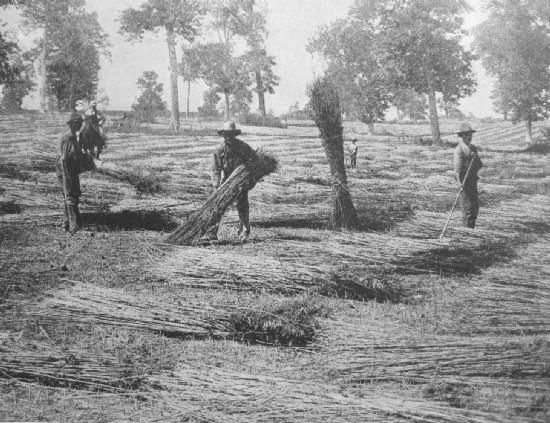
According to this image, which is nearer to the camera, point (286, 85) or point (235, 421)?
point (235, 421)

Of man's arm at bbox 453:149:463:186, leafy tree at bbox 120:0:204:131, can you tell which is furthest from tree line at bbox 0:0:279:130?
man's arm at bbox 453:149:463:186

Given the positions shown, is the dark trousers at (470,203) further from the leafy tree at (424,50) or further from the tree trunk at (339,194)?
the leafy tree at (424,50)

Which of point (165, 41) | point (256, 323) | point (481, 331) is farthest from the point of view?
point (165, 41)

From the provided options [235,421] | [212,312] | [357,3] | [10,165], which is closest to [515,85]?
[357,3]

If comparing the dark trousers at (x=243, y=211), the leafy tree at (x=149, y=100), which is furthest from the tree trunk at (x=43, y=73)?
the dark trousers at (x=243, y=211)

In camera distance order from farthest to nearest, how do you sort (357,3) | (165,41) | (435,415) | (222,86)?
(222,86) < (357,3) < (165,41) < (435,415)

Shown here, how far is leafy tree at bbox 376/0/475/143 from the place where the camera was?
956 centimetres

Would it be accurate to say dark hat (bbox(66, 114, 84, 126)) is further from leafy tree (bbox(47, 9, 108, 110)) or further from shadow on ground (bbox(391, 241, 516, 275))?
shadow on ground (bbox(391, 241, 516, 275))

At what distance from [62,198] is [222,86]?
13.2 feet

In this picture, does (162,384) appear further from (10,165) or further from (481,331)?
(10,165)

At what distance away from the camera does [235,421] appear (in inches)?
101

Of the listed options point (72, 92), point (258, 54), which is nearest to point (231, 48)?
point (258, 54)

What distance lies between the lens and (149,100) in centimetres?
762

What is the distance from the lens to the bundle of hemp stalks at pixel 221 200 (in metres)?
4.89
